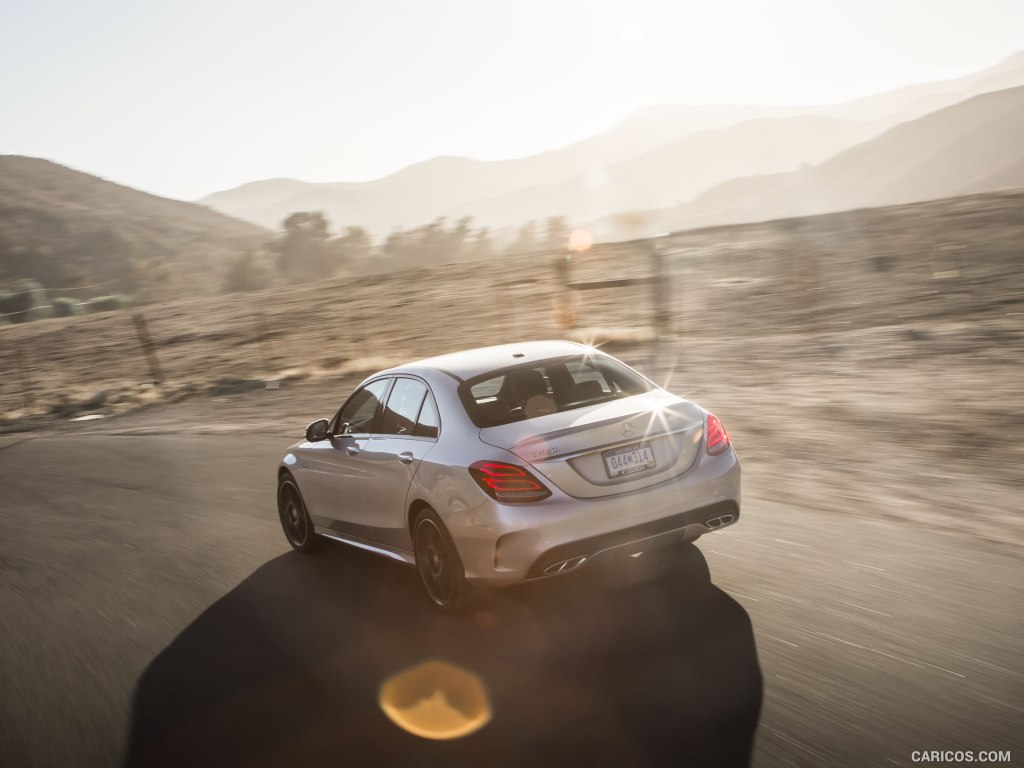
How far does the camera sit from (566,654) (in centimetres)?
507

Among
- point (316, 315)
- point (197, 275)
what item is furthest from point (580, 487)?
point (197, 275)

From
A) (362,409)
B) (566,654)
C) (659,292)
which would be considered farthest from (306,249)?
(566,654)

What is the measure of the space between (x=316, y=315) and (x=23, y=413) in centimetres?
1245

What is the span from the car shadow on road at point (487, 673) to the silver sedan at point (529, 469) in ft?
1.20

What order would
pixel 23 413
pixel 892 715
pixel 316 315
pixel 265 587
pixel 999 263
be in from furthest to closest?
pixel 316 315
pixel 23 413
pixel 999 263
pixel 265 587
pixel 892 715

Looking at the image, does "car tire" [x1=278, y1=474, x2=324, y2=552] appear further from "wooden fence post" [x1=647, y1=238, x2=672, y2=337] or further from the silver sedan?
"wooden fence post" [x1=647, y1=238, x2=672, y2=337]

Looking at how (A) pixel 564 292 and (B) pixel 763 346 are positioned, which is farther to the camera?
(A) pixel 564 292

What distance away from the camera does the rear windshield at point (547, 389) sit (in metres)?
5.79

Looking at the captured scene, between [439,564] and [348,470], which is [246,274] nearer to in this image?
[348,470]

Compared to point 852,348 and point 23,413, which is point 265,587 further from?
point 23,413

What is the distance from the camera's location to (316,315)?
115 feet

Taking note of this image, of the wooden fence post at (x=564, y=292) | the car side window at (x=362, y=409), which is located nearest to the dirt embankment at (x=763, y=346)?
the wooden fence post at (x=564, y=292)

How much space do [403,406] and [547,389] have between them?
94 centimetres
